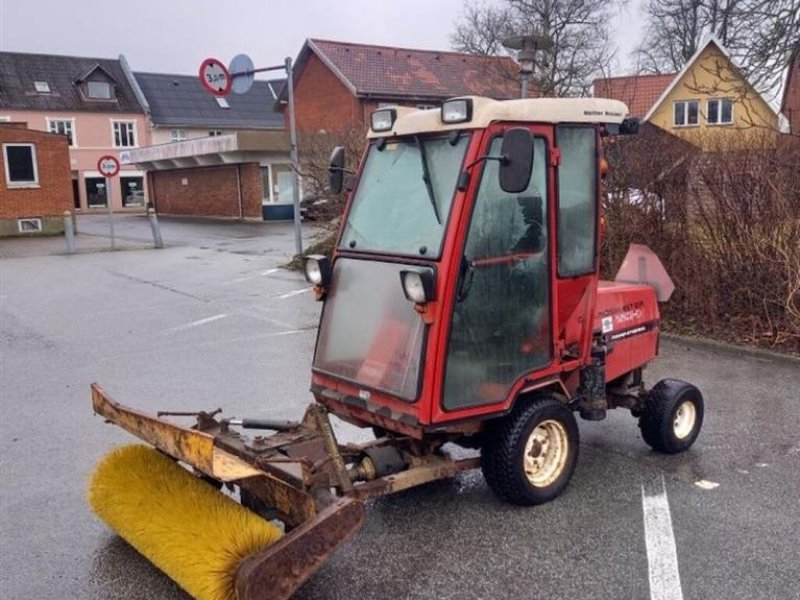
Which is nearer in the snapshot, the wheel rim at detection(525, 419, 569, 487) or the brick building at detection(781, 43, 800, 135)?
the wheel rim at detection(525, 419, 569, 487)

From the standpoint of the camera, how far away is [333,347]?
168 inches

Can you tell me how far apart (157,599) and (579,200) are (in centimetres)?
314

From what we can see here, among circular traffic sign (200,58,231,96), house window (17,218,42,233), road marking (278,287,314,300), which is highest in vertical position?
circular traffic sign (200,58,231,96)

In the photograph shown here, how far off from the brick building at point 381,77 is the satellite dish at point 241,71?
63.4 feet

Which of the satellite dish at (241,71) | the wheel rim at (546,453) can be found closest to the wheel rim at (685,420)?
the wheel rim at (546,453)

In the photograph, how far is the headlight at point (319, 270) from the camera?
14.0ft

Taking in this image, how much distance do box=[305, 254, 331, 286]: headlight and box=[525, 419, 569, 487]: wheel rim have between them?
1.50 m

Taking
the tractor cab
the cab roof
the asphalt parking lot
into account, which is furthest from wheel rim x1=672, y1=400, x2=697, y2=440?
the cab roof

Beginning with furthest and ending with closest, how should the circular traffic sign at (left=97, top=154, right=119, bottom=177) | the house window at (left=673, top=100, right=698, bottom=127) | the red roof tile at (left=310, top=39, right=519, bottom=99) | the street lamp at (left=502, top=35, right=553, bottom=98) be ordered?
the house window at (left=673, top=100, right=698, bottom=127), the red roof tile at (left=310, top=39, right=519, bottom=99), the circular traffic sign at (left=97, top=154, right=119, bottom=177), the street lamp at (left=502, top=35, right=553, bottom=98)

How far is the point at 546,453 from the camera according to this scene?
436cm

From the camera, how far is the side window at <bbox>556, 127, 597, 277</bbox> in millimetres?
4285

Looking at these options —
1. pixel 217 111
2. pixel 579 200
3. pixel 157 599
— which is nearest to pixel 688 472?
pixel 579 200

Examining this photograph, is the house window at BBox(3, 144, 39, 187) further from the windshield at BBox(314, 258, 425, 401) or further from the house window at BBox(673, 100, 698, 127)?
the house window at BBox(673, 100, 698, 127)

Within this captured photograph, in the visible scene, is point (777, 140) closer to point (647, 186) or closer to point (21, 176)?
point (647, 186)
